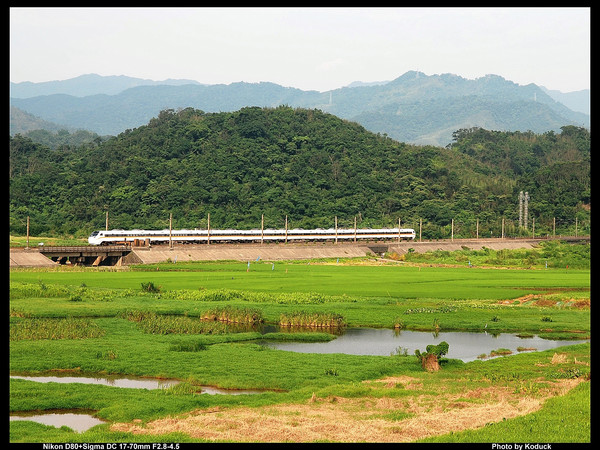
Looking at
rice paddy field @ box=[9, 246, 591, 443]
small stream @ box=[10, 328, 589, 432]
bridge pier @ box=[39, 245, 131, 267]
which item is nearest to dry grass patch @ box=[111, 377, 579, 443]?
rice paddy field @ box=[9, 246, 591, 443]

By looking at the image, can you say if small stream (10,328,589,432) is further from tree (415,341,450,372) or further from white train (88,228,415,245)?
white train (88,228,415,245)

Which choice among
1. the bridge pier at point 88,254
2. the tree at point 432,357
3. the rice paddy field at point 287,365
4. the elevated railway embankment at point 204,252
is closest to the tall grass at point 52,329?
the rice paddy field at point 287,365

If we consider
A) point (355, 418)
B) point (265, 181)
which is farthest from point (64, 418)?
point (265, 181)

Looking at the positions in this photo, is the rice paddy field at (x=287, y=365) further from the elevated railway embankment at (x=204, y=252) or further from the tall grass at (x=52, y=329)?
the elevated railway embankment at (x=204, y=252)

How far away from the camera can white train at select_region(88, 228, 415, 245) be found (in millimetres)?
86562

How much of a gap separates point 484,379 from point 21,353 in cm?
1760

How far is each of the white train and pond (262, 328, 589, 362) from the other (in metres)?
53.4

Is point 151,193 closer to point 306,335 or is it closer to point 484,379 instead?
point 306,335

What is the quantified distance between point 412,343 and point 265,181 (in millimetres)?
103369

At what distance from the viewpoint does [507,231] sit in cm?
12850

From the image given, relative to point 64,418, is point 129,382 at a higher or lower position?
higher

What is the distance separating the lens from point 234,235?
3952 inches

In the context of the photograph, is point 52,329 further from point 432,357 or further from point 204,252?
point 204,252
